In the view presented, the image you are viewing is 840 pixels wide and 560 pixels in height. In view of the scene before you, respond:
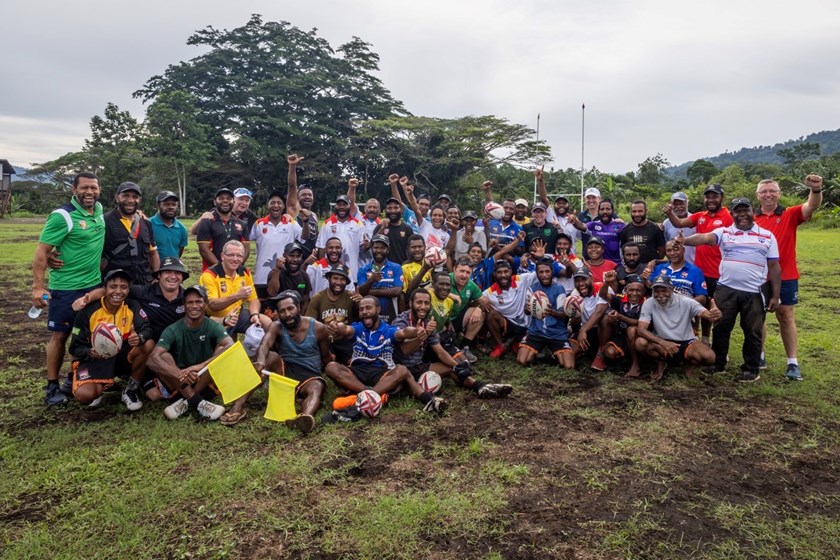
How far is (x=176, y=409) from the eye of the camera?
5.14 m

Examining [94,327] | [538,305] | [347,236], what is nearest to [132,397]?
[94,327]

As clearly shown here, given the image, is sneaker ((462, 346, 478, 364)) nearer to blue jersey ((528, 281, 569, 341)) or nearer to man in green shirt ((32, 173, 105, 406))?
blue jersey ((528, 281, 569, 341))

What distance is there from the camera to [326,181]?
41844mm

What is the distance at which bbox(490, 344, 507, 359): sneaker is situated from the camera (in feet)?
24.3

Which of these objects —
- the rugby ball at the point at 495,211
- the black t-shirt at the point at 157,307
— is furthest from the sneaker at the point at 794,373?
the black t-shirt at the point at 157,307

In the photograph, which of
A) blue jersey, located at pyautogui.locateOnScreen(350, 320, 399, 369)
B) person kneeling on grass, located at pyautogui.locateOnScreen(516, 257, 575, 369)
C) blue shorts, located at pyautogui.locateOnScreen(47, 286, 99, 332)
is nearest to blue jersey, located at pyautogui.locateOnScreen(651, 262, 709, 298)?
person kneeling on grass, located at pyautogui.locateOnScreen(516, 257, 575, 369)

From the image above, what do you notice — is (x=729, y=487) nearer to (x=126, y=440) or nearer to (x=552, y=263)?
(x=552, y=263)

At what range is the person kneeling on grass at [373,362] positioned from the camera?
18.2 feet

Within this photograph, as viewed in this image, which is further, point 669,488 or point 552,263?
point 552,263

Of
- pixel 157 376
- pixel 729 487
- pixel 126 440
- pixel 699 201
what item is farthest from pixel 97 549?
pixel 699 201

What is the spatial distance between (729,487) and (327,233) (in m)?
5.68

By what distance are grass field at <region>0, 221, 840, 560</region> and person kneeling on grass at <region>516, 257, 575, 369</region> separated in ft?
3.27

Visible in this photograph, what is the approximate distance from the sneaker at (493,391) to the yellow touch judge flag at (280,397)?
1971 millimetres

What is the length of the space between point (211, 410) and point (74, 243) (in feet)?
7.12
